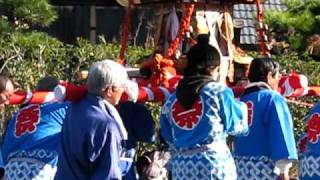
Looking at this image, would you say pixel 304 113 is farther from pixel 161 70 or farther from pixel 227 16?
pixel 161 70

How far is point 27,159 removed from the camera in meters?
7.27

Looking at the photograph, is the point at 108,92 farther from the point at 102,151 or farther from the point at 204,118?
the point at 204,118

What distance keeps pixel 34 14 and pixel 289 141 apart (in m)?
5.45

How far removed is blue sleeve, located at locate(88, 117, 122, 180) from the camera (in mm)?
5434

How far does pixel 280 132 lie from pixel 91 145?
192 centimetres

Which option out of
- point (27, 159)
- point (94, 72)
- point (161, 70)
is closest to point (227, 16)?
point (161, 70)

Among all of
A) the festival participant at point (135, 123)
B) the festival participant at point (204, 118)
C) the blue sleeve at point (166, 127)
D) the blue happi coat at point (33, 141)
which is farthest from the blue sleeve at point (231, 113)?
the blue happi coat at point (33, 141)

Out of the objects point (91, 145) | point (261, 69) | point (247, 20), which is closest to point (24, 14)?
point (247, 20)

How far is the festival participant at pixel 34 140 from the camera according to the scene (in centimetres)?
715

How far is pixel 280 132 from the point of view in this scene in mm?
6938

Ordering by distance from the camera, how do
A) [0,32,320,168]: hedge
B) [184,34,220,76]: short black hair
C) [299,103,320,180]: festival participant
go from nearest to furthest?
[184,34,220,76]: short black hair < [299,103,320,180]: festival participant < [0,32,320,168]: hedge

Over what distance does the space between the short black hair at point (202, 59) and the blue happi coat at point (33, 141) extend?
120 cm

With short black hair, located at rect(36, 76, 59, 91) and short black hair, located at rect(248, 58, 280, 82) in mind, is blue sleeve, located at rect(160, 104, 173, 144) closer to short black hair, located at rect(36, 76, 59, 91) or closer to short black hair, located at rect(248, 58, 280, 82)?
short black hair, located at rect(248, 58, 280, 82)

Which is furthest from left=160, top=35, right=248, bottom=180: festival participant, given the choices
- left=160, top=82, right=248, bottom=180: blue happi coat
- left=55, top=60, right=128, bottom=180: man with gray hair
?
left=55, top=60, right=128, bottom=180: man with gray hair
